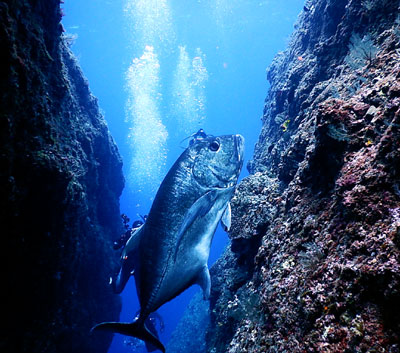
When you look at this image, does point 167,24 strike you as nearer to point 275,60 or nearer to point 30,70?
point 275,60

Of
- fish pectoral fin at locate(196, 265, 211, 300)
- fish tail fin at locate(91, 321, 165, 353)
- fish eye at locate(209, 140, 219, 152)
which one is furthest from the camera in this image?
fish eye at locate(209, 140, 219, 152)

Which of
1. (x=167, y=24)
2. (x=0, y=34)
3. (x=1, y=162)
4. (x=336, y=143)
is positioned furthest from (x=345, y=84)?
(x=167, y=24)

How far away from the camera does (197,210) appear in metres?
2.40

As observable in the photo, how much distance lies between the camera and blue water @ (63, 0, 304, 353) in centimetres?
3694

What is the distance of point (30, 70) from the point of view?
3188 mm

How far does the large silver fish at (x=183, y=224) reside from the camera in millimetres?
2150

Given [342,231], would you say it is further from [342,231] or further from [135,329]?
[135,329]

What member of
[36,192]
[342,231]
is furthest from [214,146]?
[36,192]

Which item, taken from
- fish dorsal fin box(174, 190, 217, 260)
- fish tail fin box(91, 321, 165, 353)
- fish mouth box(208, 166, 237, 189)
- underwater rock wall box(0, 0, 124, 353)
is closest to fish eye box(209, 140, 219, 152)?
fish mouth box(208, 166, 237, 189)

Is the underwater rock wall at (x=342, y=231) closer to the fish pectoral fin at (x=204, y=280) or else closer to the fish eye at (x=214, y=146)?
the fish pectoral fin at (x=204, y=280)

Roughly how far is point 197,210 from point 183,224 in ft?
0.72

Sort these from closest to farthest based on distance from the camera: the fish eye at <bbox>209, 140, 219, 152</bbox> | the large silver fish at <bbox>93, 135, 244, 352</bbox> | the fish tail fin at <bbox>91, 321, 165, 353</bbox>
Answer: the large silver fish at <bbox>93, 135, 244, 352</bbox> < the fish tail fin at <bbox>91, 321, 165, 353</bbox> < the fish eye at <bbox>209, 140, 219, 152</bbox>

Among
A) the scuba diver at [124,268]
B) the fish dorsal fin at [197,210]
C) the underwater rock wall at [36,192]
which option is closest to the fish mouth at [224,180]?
the fish dorsal fin at [197,210]

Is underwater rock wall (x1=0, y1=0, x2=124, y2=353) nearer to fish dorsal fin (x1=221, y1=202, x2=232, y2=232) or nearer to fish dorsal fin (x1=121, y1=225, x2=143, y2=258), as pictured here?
fish dorsal fin (x1=121, y1=225, x2=143, y2=258)
